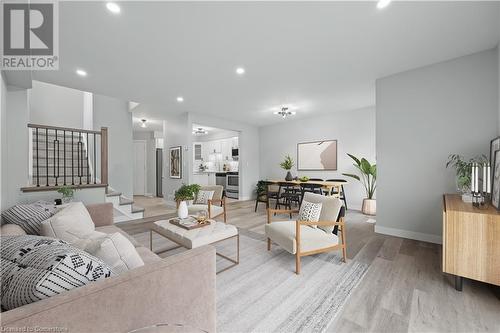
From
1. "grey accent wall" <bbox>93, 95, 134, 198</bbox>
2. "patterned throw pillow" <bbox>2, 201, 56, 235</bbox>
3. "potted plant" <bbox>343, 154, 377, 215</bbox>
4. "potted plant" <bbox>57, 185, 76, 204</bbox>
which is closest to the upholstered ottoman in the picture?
"patterned throw pillow" <bbox>2, 201, 56, 235</bbox>

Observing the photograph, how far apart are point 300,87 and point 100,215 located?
151 inches

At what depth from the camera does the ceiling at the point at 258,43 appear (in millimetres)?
1975

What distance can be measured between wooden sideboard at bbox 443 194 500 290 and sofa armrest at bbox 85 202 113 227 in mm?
3871

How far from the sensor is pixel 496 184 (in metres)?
2.06

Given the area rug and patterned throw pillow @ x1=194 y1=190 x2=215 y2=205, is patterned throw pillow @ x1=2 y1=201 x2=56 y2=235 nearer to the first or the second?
the area rug

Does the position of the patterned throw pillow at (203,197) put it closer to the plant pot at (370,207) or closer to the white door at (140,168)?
the plant pot at (370,207)

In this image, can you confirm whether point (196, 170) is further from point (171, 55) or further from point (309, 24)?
point (309, 24)

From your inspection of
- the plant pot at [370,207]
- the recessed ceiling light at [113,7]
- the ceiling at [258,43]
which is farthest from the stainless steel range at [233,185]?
the recessed ceiling light at [113,7]

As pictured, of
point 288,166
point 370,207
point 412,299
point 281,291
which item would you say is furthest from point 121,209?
point 370,207

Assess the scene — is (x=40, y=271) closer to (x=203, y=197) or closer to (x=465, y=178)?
(x=203, y=197)

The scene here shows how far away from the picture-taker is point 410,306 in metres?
1.69

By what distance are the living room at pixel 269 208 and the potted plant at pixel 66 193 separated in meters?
0.03

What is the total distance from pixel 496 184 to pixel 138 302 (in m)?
3.25

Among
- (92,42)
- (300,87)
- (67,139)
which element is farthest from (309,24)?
(67,139)
